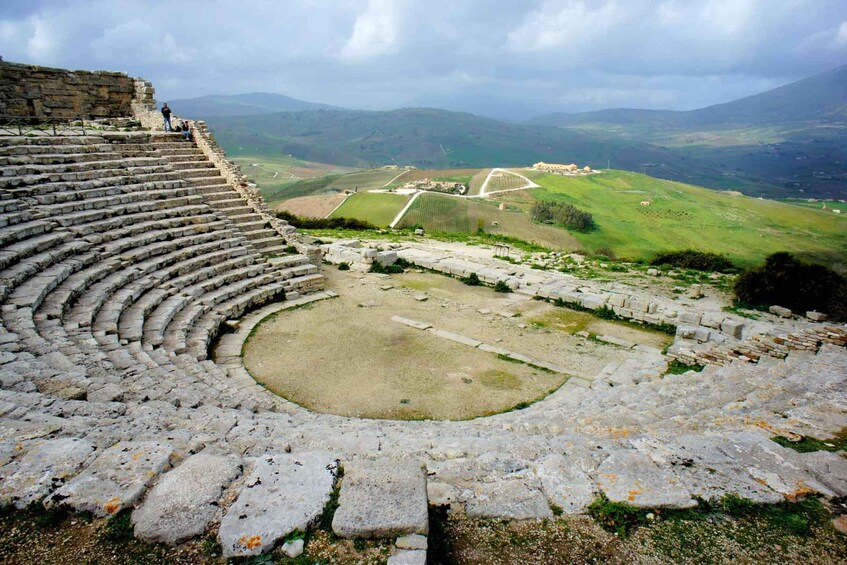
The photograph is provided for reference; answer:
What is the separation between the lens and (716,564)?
3.35 meters

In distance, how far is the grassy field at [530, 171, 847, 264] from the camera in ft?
194

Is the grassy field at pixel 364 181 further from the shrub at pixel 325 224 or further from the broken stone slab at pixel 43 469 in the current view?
the broken stone slab at pixel 43 469

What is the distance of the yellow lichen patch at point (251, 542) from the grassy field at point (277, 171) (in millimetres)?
106666

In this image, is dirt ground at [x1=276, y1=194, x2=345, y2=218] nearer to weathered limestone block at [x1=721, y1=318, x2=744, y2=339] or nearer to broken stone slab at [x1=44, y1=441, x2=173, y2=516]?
weathered limestone block at [x1=721, y1=318, x2=744, y2=339]

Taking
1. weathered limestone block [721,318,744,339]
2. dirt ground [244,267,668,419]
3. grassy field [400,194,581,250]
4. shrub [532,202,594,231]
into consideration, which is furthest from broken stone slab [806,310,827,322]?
shrub [532,202,594,231]

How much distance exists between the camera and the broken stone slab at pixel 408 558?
305 centimetres

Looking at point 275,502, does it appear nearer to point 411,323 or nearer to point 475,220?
point 411,323

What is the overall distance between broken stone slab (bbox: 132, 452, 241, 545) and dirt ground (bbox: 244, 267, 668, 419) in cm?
424

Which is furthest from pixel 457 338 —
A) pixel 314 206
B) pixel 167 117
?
pixel 314 206

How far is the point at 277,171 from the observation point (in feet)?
522

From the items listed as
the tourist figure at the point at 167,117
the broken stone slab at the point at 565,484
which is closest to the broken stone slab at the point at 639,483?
the broken stone slab at the point at 565,484

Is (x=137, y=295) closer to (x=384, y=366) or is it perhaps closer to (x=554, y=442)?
(x=384, y=366)

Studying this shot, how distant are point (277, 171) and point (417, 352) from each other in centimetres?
16032

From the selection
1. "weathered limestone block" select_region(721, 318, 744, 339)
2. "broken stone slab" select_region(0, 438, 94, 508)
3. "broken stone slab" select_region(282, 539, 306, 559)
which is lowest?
"weathered limestone block" select_region(721, 318, 744, 339)
